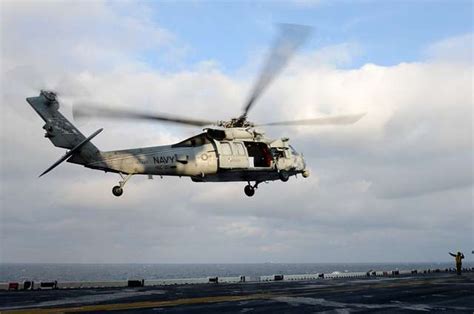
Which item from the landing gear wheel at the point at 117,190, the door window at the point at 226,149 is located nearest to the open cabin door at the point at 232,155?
the door window at the point at 226,149

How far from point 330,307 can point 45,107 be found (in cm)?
1755

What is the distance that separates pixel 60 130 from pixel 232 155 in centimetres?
961

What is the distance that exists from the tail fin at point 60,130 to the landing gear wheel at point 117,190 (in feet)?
6.35

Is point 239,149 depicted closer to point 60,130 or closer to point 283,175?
point 283,175

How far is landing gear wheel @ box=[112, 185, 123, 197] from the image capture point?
2463cm

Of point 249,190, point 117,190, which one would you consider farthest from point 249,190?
point 117,190

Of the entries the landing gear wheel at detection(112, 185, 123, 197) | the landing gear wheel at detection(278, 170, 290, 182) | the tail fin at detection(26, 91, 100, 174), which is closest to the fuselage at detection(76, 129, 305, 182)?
the landing gear wheel at detection(278, 170, 290, 182)

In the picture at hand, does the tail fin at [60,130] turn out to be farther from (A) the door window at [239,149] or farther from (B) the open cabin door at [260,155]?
(B) the open cabin door at [260,155]

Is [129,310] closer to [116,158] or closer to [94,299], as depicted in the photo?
[94,299]

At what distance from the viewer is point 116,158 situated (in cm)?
2555

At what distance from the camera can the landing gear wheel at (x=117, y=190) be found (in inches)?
970

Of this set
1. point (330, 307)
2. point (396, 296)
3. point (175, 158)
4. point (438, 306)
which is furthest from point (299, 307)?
point (175, 158)

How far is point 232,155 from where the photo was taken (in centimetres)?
2812

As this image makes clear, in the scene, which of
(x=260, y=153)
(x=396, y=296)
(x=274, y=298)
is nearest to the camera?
(x=274, y=298)
